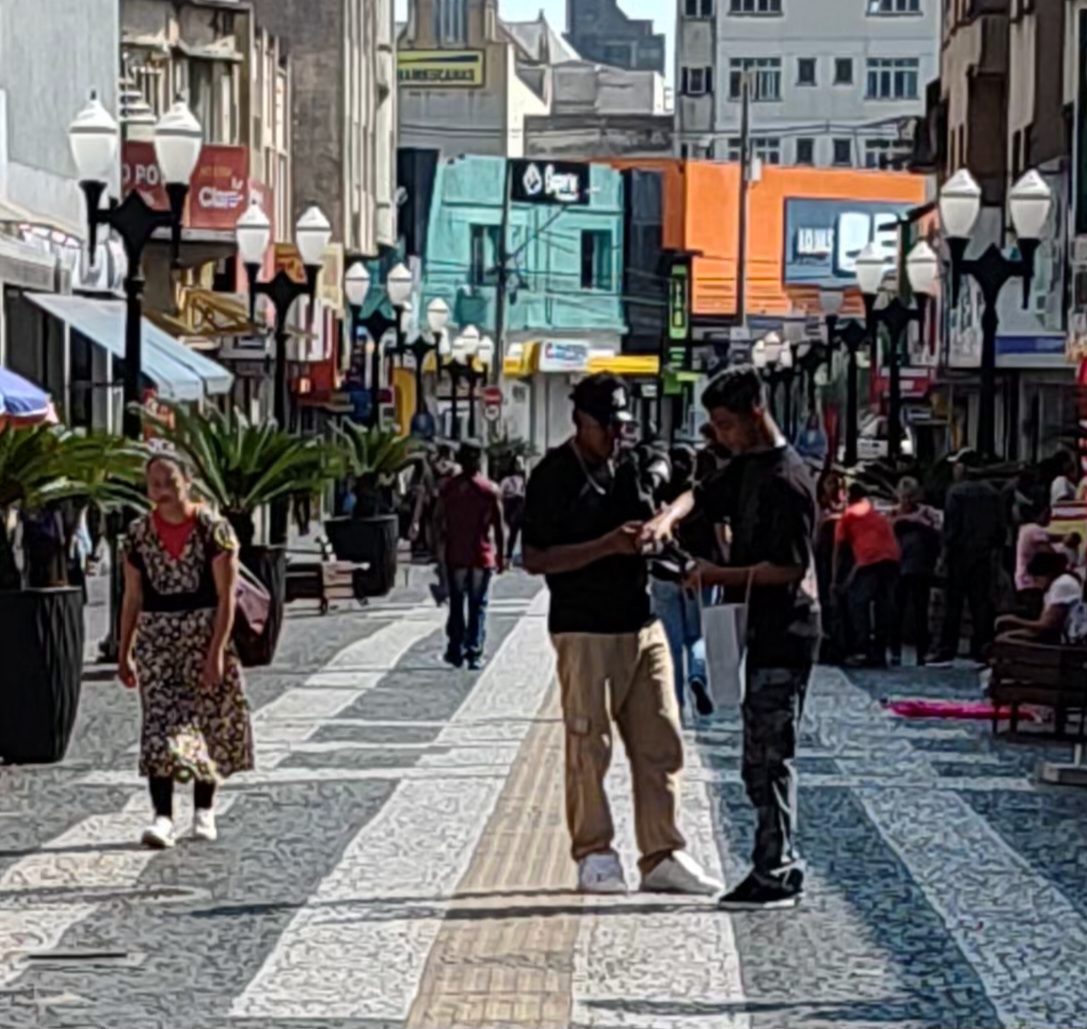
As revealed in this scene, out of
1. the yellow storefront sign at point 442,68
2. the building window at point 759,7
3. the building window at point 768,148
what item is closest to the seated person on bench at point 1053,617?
the yellow storefront sign at point 442,68

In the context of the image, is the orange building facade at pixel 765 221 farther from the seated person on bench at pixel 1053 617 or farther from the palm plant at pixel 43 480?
the palm plant at pixel 43 480

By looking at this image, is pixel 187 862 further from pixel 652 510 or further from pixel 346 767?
pixel 346 767

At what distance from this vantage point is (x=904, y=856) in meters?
12.9

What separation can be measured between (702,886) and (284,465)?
12287 mm

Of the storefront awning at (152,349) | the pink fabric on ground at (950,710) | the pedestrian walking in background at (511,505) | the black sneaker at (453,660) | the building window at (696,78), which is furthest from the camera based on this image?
the building window at (696,78)

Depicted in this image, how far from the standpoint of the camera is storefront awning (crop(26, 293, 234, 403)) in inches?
1272

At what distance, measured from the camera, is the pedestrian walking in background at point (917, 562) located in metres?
25.3

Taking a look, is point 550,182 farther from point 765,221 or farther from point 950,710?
point 950,710

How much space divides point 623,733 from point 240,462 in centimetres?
1213

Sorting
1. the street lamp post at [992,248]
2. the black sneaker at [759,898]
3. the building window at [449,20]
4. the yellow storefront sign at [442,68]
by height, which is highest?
the building window at [449,20]

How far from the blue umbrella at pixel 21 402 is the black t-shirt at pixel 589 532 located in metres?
10.2

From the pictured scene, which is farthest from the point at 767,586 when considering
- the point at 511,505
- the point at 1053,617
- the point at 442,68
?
the point at 442,68

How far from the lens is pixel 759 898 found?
11109 millimetres

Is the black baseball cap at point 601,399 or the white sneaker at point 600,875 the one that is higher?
the black baseball cap at point 601,399
